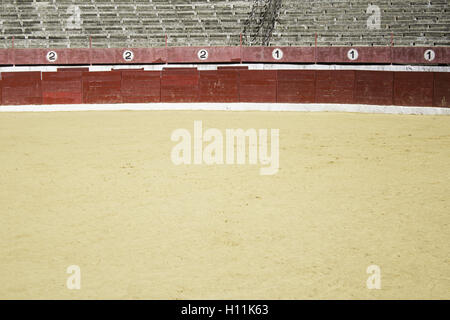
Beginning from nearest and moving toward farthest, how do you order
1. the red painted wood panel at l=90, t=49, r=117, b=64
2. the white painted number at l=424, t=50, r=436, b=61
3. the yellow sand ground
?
the yellow sand ground < the white painted number at l=424, t=50, r=436, b=61 < the red painted wood panel at l=90, t=49, r=117, b=64

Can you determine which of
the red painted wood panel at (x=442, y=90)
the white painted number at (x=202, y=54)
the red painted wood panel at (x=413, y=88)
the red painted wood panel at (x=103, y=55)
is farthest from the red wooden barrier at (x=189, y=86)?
the red painted wood panel at (x=103, y=55)

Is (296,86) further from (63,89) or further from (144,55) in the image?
(63,89)

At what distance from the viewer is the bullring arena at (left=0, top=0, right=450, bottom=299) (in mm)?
4514

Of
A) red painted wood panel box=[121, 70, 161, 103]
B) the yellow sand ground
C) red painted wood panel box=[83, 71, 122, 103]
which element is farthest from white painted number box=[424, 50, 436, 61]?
red painted wood panel box=[83, 71, 122, 103]

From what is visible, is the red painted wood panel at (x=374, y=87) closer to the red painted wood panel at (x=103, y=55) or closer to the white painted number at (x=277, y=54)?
the white painted number at (x=277, y=54)

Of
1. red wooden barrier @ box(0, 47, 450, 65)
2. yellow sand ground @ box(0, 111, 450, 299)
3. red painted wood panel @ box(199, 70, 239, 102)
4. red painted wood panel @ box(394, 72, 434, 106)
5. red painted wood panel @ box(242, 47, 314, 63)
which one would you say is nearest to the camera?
yellow sand ground @ box(0, 111, 450, 299)

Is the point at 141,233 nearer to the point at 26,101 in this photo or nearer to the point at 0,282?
the point at 0,282

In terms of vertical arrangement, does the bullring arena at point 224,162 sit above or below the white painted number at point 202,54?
below

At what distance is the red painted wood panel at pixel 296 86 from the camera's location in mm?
17828

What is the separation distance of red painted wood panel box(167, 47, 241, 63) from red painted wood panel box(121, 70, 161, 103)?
345 centimetres

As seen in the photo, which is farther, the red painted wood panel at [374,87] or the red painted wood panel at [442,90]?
the red painted wood panel at [374,87]

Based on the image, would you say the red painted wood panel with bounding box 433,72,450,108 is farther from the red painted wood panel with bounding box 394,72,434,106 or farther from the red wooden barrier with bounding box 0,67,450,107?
the red wooden barrier with bounding box 0,67,450,107

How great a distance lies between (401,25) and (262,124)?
10323 mm

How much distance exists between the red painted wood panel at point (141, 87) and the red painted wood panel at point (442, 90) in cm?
859
